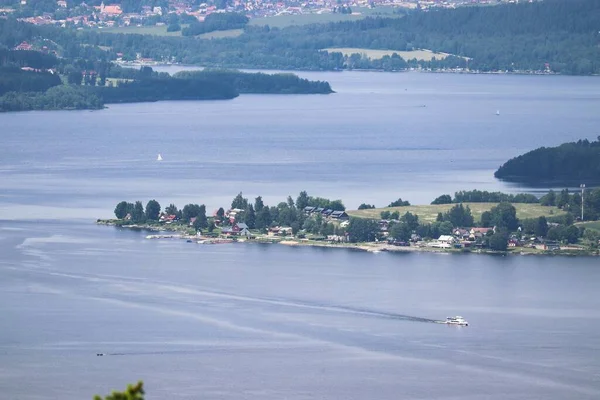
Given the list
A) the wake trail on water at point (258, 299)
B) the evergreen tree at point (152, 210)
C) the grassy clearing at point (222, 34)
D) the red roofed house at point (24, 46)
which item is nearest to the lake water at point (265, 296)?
the wake trail on water at point (258, 299)

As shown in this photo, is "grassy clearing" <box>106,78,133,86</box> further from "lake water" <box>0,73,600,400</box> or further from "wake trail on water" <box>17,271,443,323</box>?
"wake trail on water" <box>17,271,443,323</box>

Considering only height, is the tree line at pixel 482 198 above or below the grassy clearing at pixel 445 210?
above

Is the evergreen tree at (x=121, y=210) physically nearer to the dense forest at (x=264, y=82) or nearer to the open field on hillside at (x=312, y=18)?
the dense forest at (x=264, y=82)

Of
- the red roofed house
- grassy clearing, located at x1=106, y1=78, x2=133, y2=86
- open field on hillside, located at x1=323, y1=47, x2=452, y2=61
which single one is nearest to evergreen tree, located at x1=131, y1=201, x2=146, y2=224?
grassy clearing, located at x1=106, y1=78, x2=133, y2=86

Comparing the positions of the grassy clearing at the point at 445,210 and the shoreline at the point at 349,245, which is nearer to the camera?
the shoreline at the point at 349,245

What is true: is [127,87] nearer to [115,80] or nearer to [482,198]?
[115,80]

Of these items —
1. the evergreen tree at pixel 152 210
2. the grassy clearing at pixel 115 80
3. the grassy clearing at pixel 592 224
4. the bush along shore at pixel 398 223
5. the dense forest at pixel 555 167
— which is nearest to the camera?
the bush along shore at pixel 398 223

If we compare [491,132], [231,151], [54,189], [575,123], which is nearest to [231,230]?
[54,189]
